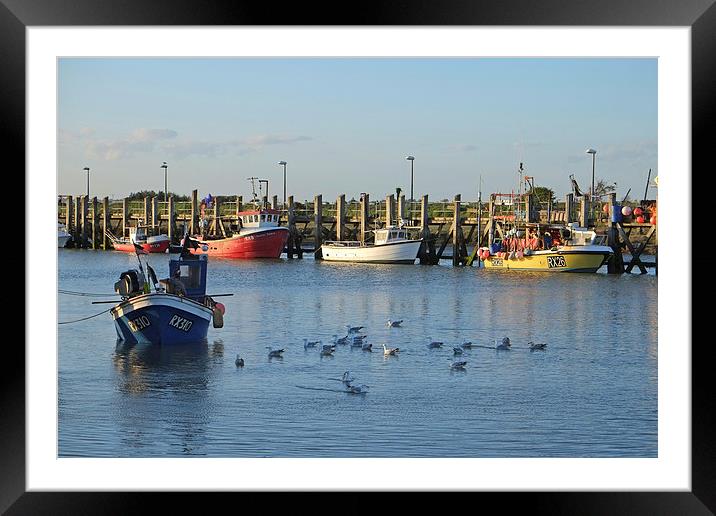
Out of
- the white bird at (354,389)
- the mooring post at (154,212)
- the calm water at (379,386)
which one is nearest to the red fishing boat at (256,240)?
the mooring post at (154,212)

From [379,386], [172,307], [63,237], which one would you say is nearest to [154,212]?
[63,237]

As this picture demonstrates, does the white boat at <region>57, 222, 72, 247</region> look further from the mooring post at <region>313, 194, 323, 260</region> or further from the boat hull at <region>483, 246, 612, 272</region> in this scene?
the boat hull at <region>483, 246, 612, 272</region>

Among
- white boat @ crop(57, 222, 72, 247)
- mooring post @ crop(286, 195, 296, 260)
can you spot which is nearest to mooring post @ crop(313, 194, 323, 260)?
mooring post @ crop(286, 195, 296, 260)

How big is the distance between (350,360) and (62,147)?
83.2 feet

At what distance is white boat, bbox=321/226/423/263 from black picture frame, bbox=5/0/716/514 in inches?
884

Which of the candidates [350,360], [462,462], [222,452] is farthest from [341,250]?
[462,462]

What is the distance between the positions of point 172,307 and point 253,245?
1859 cm

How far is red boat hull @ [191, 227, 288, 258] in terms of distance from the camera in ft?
93.8

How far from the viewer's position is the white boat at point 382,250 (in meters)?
26.5

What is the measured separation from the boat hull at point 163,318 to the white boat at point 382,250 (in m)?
15.9

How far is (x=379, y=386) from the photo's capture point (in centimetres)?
945

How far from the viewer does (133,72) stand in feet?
109
